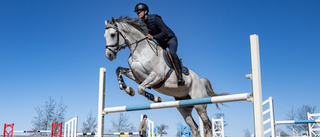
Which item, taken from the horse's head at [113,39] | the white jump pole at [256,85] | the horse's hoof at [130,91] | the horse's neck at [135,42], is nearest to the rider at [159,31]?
the horse's neck at [135,42]

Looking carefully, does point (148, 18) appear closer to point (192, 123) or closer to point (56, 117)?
point (192, 123)

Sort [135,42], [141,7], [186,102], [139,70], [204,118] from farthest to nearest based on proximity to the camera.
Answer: [204,118], [141,7], [135,42], [139,70], [186,102]

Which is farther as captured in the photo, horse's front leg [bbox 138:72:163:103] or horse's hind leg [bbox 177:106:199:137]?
horse's hind leg [bbox 177:106:199:137]

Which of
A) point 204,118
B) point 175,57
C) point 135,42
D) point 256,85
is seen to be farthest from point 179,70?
point 256,85

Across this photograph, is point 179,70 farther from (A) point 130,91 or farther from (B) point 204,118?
(B) point 204,118

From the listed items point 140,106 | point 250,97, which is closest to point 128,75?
point 140,106

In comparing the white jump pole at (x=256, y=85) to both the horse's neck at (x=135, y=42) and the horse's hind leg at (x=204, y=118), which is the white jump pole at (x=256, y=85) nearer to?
the horse's neck at (x=135, y=42)

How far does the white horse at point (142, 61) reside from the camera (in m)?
4.05

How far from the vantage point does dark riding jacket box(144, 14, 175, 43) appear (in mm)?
4332

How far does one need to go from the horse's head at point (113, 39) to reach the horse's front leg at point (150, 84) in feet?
1.83

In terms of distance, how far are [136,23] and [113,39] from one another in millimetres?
582

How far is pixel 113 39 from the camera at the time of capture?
4121 mm

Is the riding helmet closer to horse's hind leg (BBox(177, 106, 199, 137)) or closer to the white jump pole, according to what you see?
horse's hind leg (BBox(177, 106, 199, 137))

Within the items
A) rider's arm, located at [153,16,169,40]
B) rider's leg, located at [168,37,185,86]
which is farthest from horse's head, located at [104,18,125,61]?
rider's leg, located at [168,37,185,86]
